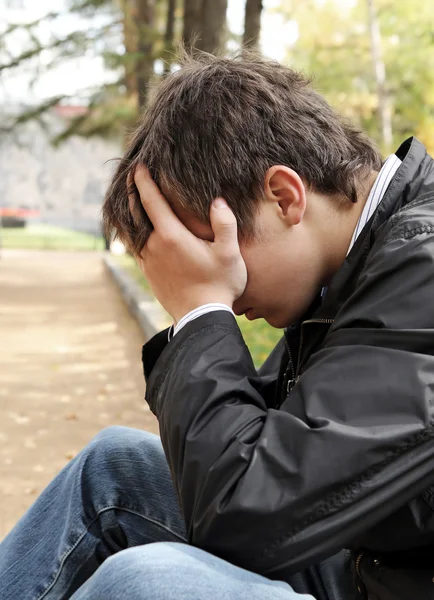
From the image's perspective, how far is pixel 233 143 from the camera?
1.57m

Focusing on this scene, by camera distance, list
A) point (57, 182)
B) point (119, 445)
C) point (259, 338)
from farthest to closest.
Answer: point (57, 182), point (259, 338), point (119, 445)

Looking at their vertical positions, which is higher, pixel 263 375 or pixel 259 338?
pixel 263 375

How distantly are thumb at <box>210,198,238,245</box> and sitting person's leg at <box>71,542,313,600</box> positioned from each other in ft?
2.05

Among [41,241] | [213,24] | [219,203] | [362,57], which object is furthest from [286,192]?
[41,241]

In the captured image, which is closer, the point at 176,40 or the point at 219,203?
the point at 219,203

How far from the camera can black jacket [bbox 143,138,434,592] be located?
1214mm

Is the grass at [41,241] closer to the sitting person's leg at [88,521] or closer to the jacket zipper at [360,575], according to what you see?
the sitting person's leg at [88,521]

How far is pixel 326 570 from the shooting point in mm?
1643

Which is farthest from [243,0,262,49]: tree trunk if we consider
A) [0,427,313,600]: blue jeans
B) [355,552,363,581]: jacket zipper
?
[355,552,363,581]: jacket zipper

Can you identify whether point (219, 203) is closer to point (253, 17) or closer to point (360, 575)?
point (360, 575)

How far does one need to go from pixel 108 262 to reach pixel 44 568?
47.0 feet

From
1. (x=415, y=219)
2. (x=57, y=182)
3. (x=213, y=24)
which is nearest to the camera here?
(x=415, y=219)

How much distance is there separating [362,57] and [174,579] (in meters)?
22.0

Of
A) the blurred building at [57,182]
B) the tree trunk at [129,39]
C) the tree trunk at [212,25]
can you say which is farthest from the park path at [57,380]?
the blurred building at [57,182]
